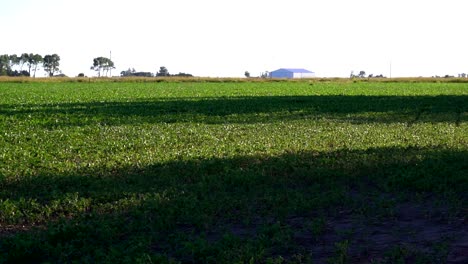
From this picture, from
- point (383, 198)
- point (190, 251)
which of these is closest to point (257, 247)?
point (190, 251)

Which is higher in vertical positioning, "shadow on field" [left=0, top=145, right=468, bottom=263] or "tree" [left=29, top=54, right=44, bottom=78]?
"tree" [left=29, top=54, right=44, bottom=78]

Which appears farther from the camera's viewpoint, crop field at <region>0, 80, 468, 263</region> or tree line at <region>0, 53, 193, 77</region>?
tree line at <region>0, 53, 193, 77</region>

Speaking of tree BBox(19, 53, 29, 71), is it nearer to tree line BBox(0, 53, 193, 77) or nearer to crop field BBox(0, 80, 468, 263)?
tree line BBox(0, 53, 193, 77)

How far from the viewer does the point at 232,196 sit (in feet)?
34.7

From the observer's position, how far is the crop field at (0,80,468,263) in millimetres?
7512

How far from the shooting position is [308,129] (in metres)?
21.7

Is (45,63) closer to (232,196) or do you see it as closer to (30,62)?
(30,62)

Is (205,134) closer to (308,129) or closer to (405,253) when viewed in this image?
(308,129)

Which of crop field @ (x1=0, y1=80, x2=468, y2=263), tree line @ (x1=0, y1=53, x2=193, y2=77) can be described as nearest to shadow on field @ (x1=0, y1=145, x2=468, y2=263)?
crop field @ (x1=0, y1=80, x2=468, y2=263)

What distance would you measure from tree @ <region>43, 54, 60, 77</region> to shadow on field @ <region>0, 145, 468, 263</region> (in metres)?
157

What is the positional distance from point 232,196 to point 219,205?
2.56 feet

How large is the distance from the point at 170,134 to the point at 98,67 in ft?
499

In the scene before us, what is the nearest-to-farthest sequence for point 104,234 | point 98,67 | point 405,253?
1. point 405,253
2. point 104,234
3. point 98,67

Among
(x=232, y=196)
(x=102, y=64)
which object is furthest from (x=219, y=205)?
(x=102, y=64)
